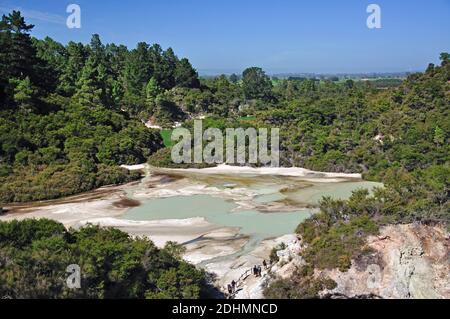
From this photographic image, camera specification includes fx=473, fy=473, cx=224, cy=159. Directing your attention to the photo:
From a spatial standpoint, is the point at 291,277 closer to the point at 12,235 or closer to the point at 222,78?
the point at 12,235

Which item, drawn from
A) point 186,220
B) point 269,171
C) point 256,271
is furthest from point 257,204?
point 269,171

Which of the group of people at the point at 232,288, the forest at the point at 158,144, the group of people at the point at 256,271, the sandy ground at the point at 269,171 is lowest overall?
the group of people at the point at 232,288

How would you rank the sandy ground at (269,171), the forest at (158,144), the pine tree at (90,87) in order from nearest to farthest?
the forest at (158,144), the sandy ground at (269,171), the pine tree at (90,87)

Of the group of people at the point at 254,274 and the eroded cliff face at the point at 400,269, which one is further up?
the eroded cliff face at the point at 400,269

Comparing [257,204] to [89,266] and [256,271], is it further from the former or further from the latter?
[89,266]

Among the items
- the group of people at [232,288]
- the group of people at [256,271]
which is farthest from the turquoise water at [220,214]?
the group of people at [232,288]

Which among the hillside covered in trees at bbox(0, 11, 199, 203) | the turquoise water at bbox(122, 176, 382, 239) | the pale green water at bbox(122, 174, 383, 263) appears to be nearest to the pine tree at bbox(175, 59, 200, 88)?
the hillside covered in trees at bbox(0, 11, 199, 203)

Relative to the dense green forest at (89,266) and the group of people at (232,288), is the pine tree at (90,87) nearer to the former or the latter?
the dense green forest at (89,266)

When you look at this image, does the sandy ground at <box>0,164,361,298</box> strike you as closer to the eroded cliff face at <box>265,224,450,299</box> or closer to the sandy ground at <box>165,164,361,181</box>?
the sandy ground at <box>165,164,361,181</box>
